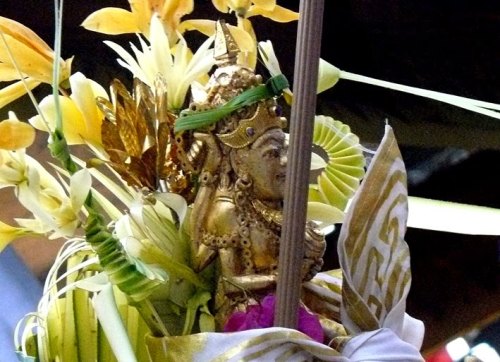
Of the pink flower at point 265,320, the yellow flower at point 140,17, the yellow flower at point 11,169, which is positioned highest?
the yellow flower at point 140,17

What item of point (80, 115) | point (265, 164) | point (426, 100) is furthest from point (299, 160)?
point (426, 100)

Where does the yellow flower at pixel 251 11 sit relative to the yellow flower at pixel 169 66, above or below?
above

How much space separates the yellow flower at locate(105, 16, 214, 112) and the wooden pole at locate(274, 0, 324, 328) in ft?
0.33

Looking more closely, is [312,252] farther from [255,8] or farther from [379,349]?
[255,8]

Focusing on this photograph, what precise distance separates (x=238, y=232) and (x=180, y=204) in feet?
0.13

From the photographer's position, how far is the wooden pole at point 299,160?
412 mm

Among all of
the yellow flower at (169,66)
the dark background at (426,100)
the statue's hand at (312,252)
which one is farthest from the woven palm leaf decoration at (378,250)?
the dark background at (426,100)

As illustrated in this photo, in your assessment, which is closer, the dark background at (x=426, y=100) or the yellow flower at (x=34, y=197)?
the yellow flower at (x=34, y=197)

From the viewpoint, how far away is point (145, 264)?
459 millimetres

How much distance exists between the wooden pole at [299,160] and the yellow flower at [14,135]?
0.16 metres

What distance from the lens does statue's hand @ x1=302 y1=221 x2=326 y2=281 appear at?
478 mm

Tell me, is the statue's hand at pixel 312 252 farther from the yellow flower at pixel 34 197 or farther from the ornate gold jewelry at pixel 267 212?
the yellow flower at pixel 34 197

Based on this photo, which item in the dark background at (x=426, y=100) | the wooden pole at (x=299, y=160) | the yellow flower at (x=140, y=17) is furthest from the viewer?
the dark background at (x=426, y=100)

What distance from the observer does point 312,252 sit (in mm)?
479
